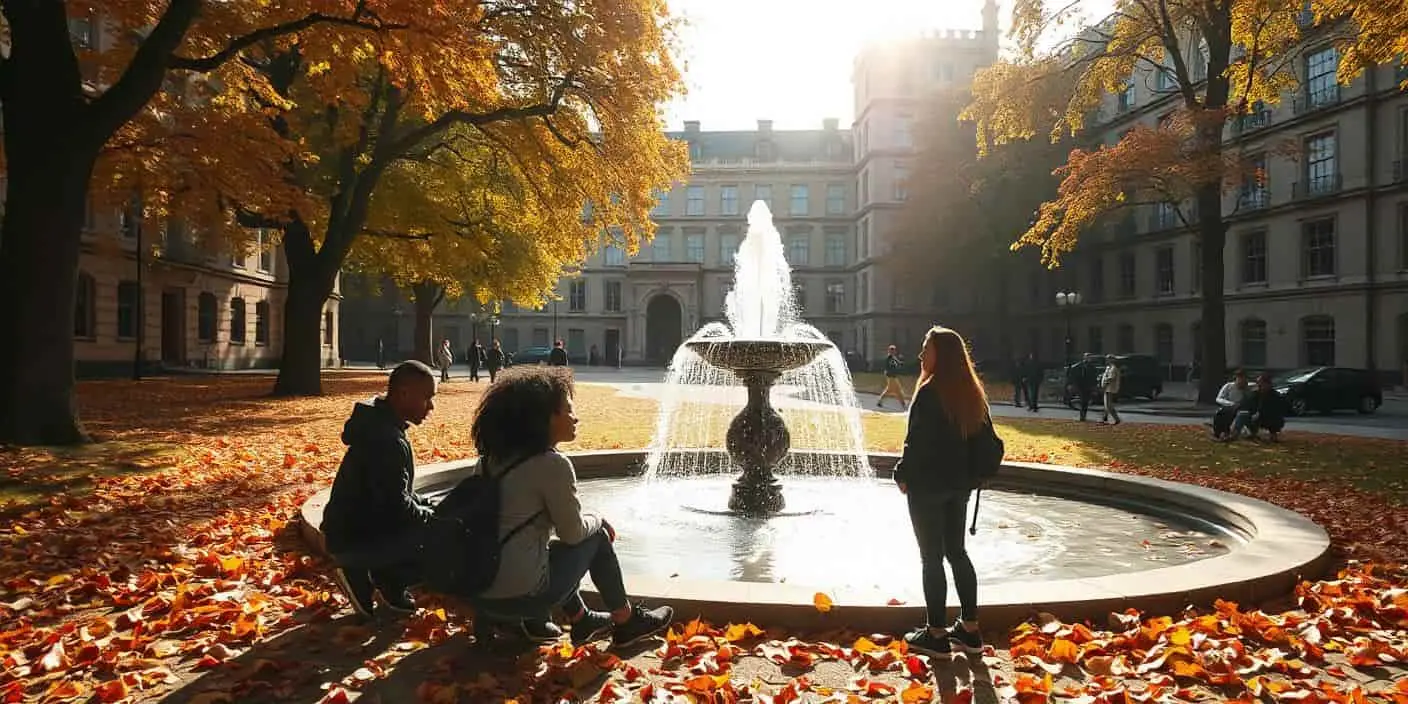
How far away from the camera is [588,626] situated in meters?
3.85

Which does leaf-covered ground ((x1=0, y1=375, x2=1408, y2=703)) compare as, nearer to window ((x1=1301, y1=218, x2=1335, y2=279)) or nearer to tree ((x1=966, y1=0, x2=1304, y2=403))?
tree ((x1=966, y1=0, x2=1304, y2=403))

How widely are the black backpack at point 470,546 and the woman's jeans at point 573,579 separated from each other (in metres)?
0.16

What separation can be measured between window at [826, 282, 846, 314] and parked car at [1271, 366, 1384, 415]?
46080 mm

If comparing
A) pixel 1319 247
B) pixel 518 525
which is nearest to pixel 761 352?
pixel 518 525

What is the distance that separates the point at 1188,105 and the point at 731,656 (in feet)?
74.8

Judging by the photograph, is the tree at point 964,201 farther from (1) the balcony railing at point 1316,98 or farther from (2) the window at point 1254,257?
(1) the balcony railing at point 1316,98

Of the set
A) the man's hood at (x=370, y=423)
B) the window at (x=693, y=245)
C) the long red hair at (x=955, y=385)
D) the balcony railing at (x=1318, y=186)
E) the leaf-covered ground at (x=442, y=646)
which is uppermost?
the window at (x=693, y=245)

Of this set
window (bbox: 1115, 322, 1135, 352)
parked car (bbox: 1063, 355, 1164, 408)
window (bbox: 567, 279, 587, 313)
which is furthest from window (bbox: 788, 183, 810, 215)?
parked car (bbox: 1063, 355, 1164, 408)

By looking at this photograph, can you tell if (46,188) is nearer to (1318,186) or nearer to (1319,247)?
(1318,186)

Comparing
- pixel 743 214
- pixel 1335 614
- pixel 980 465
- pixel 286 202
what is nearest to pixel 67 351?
pixel 286 202

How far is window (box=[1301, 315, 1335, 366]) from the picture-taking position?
33.4 metres

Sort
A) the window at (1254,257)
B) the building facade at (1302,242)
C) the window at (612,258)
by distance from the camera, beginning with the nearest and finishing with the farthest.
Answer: the building facade at (1302,242) < the window at (1254,257) < the window at (612,258)

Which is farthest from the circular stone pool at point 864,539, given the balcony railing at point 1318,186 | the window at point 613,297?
the window at point 613,297

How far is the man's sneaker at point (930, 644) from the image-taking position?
388 cm
